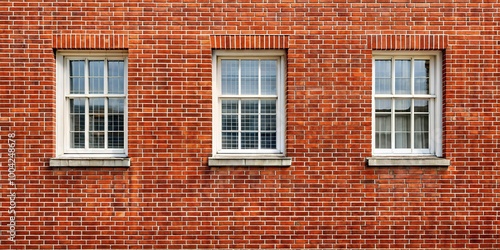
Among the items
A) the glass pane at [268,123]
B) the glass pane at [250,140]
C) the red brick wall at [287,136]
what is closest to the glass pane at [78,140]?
the red brick wall at [287,136]

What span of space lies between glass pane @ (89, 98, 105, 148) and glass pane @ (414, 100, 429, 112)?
5265 mm

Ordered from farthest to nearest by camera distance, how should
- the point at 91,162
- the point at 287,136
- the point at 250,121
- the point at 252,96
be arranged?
the point at 250,121 → the point at 252,96 → the point at 287,136 → the point at 91,162

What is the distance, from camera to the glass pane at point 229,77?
8297 mm

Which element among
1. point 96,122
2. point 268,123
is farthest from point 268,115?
point 96,122

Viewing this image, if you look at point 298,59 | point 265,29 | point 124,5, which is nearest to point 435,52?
point 298,59

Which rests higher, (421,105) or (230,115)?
(421,105)

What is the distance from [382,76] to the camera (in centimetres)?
833

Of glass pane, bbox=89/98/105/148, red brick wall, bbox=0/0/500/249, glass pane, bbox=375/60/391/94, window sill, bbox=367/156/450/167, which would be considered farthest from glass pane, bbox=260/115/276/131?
glass pane, bbox=89/98/105/148

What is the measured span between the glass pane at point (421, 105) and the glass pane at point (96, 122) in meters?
5.26

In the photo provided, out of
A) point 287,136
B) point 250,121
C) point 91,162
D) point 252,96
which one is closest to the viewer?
point 91,162

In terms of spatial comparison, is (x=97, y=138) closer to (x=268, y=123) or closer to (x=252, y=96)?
(x=252, y=96)

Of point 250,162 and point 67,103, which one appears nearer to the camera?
point 250,162

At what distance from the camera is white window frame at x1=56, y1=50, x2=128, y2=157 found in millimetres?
8156

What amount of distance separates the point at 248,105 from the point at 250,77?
0.47 metres
